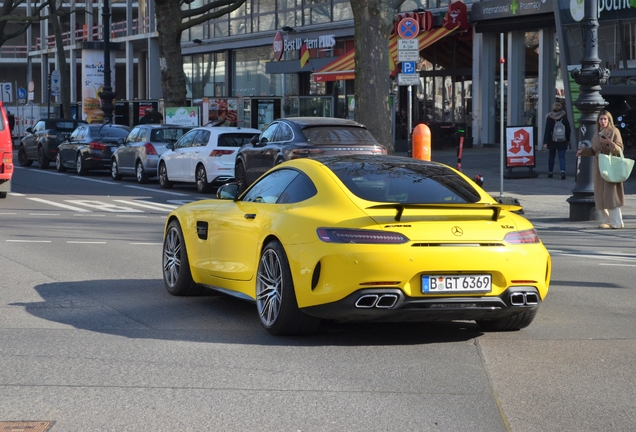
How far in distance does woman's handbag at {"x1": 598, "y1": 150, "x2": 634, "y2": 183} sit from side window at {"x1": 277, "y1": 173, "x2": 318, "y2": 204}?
934cm

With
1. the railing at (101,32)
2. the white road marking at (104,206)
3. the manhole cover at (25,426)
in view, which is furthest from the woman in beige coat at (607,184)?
the railing at (101,32)

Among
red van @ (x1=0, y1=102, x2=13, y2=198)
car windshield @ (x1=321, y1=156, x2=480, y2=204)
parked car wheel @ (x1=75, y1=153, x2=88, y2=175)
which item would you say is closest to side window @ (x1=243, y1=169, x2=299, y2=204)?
car windshield @ (x1=321, y1=156, x2=480, y2=204)

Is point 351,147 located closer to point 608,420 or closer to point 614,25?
point 614,25

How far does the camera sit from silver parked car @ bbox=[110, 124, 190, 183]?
28.7 metres

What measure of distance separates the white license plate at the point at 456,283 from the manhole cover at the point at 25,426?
2.88 metres

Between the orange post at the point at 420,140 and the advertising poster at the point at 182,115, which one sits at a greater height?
the advertising poster at the point at 182,115

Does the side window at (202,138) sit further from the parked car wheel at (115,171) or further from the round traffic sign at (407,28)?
the parked car wheel at (115,171)

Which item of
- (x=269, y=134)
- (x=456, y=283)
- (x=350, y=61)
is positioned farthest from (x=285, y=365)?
(x=350, y=61)

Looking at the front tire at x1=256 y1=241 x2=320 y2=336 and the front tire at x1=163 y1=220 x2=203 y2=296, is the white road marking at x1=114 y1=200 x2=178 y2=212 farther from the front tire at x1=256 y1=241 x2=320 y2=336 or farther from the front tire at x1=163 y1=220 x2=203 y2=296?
the front tire at x1=256 y1=241 x2=320 y2=336

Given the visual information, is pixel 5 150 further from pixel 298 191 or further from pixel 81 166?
pixel 298 191

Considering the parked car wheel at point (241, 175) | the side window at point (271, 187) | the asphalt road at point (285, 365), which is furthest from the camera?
the parked car wheel at point (241, 175)

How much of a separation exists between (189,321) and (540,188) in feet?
54.6

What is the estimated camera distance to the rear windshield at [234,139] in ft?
82.8

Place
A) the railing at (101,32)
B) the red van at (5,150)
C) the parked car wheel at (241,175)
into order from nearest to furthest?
the red van at (5,150), the parked car wheel at (241,175), the railing at (101,32)
